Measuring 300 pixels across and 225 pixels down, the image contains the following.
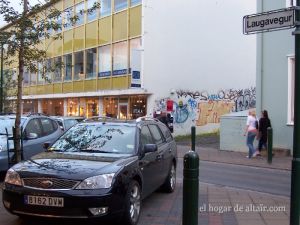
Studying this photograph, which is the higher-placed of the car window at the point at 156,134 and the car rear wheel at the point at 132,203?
the car window at the point at 156,134

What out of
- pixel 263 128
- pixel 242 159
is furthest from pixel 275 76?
pixel 242 159

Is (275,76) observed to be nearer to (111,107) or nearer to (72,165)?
(72,165)

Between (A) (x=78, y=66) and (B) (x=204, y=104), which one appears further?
(A) (x=78, y=66)

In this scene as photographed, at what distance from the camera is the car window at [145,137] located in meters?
8.44

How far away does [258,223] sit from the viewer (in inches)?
297

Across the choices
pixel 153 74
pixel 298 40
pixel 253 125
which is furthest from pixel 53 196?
pixel 153 74

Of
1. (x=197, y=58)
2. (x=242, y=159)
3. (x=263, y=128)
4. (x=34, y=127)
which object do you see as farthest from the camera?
Answer: (x=197, y=58)

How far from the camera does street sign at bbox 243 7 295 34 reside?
6020mm

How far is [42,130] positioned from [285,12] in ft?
27.4

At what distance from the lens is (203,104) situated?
1219 inches

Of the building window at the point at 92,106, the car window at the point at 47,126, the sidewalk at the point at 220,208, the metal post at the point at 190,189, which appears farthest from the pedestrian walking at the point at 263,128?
the building window at the point at 92,106

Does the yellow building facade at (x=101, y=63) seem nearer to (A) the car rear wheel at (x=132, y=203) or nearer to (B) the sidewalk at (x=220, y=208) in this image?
(B) the sidewalk at (x=220, y=208)

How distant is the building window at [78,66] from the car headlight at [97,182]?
28.3 m

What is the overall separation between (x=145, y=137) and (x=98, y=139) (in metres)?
0.90
